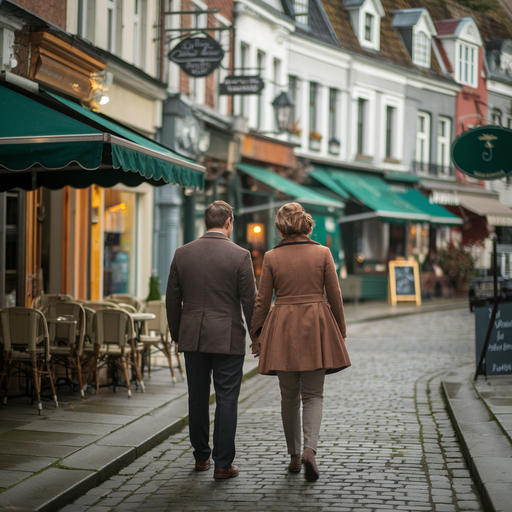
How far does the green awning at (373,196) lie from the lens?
24.8 metres

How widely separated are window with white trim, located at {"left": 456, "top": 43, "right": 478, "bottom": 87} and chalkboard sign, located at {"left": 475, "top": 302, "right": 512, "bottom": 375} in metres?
25.6

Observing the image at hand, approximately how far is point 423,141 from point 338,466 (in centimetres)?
2683

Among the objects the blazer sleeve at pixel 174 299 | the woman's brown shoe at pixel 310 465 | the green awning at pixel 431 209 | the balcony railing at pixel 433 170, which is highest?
the balcony railing at pixel 433 170

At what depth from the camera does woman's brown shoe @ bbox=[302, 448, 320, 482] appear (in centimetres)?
558

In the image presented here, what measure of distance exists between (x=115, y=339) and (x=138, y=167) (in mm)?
2067

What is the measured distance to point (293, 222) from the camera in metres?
5.77

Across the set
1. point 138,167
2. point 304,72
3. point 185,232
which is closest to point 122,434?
point 138,167

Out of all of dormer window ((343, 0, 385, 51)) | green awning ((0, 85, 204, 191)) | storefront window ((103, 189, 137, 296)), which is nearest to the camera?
green awning ((0, 85, 204, 191))

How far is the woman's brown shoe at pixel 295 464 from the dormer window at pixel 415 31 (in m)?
27.7

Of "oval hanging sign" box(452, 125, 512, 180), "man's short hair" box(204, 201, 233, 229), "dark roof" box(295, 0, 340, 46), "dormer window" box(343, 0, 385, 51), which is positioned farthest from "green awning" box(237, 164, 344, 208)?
"man's short hair" box(204, 201, 233, 229)

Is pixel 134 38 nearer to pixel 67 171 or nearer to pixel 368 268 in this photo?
pixel 67 171

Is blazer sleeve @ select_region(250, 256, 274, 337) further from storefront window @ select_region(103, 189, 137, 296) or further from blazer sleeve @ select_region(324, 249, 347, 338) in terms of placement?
storefront window @ select_region(103, 189, 137, 296)

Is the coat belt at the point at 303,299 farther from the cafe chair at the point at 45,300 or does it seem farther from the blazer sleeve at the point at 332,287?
the cafe chair at the point at 45,300

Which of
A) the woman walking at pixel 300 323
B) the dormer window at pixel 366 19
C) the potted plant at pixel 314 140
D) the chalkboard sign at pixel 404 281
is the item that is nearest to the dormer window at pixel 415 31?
the dormer window at pixel 366 19
